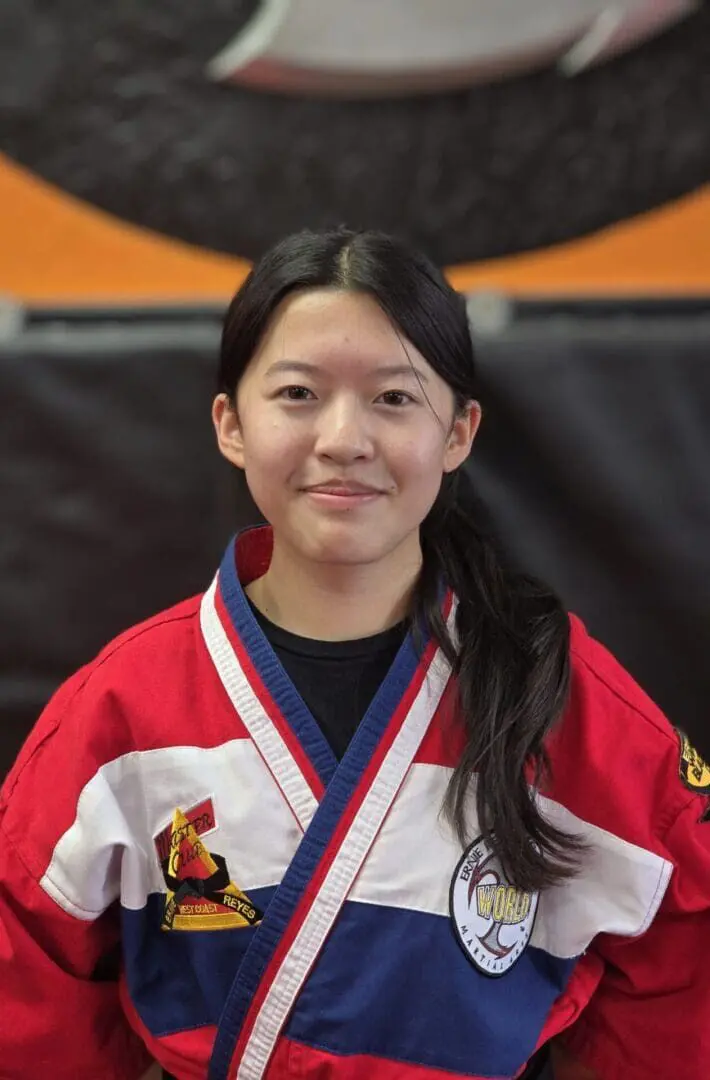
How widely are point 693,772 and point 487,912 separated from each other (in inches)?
8.1

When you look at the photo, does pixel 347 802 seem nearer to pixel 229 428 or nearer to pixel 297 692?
pixel 297 692

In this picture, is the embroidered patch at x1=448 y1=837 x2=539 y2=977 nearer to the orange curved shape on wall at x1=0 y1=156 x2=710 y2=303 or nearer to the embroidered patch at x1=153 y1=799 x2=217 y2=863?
the embroidered patch at x1=153 y1=799 x2=217 y2=863

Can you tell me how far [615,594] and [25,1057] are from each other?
69 cm

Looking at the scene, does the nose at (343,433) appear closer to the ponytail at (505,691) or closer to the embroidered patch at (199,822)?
the ponytail at (505,691)

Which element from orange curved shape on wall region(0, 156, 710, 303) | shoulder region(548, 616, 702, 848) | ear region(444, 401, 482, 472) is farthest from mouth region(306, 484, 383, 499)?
orange curved shape on wall region(0, 156, 710, 303)

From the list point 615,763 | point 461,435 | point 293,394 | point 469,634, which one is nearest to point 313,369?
point 293,394

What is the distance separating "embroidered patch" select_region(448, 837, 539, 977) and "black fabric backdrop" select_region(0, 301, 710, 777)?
13.7 inches

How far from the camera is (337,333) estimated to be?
673mm

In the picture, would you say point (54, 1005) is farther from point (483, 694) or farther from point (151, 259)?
point (151, 259)

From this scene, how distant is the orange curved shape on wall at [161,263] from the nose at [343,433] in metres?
0.54

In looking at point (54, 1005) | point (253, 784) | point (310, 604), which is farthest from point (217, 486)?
point (54, 1005)

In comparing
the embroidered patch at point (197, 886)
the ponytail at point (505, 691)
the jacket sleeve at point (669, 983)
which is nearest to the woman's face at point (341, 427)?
the ponytail at point (505, 691)

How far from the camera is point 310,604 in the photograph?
0.76 m

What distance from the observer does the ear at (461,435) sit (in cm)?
76
